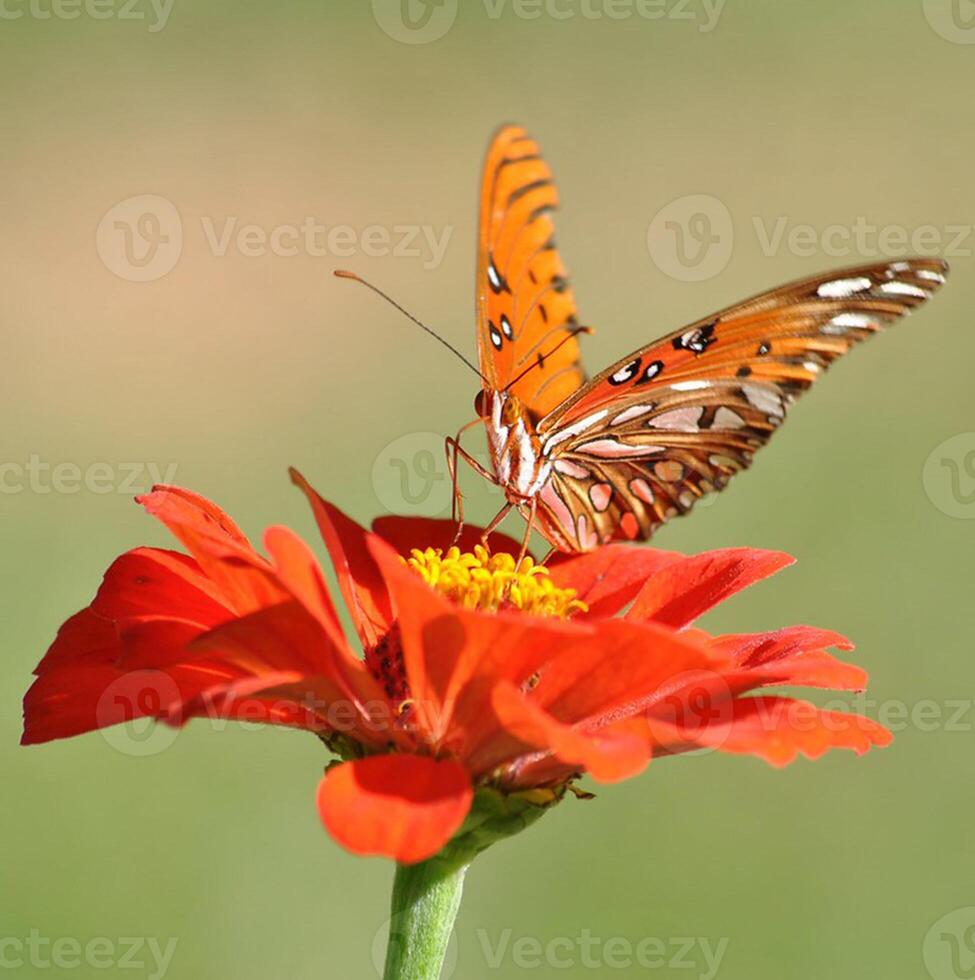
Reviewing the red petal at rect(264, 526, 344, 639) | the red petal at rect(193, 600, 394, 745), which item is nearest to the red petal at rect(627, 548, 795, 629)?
the red petal at rect(193, 600, 394, 745)

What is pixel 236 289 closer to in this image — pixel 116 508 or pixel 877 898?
pixel 116 508

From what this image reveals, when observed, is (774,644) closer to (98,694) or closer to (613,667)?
(613,667)

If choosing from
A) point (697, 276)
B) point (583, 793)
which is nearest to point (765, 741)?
point (583, 793)

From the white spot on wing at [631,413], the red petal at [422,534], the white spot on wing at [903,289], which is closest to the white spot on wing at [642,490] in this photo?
the white spot on wing at [631,413]

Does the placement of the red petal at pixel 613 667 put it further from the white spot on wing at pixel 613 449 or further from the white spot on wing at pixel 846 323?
the white spot on wing at pixel 613 449

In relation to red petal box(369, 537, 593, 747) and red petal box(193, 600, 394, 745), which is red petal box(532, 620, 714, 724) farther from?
red petal box(193, 600, 394, 745)

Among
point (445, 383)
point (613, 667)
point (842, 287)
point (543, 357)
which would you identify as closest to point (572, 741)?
point (613, 667)
